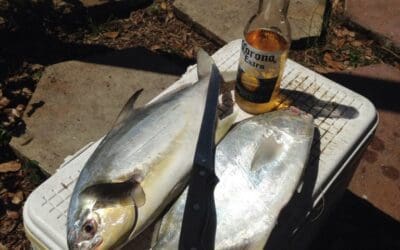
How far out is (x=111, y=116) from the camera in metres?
→ 2.87

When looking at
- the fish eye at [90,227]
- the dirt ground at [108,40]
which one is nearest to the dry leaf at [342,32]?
the dirt ground at [108,40]

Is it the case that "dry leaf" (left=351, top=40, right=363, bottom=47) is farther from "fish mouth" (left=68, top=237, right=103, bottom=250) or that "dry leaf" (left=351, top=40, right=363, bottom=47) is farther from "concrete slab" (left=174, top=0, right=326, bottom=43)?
"fish mouth" (left=68, top=237, right=103, bottom=250)

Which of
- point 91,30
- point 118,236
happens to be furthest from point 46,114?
point 118,236

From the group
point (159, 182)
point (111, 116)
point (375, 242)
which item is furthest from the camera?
point (111, 116)

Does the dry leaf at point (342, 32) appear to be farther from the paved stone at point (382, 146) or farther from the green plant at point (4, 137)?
the green plant at point (4, 137)

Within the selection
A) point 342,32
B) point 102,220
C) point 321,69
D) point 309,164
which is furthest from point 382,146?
point 102,220

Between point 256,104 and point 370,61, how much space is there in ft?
6.66

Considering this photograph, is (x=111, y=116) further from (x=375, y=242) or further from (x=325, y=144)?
(x=375, y=242)

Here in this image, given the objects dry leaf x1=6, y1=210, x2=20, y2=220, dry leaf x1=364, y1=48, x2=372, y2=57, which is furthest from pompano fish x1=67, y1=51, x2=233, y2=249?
dry leaf x1=364, y1=48, x2=372, y2=57

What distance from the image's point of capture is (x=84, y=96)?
2988mm

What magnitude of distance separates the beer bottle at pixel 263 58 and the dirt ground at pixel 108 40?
5.32 ft

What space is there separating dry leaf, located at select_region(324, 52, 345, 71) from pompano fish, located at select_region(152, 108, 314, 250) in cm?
190

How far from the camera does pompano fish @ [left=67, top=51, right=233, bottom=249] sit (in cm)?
136

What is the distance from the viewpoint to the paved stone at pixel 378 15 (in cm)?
358
